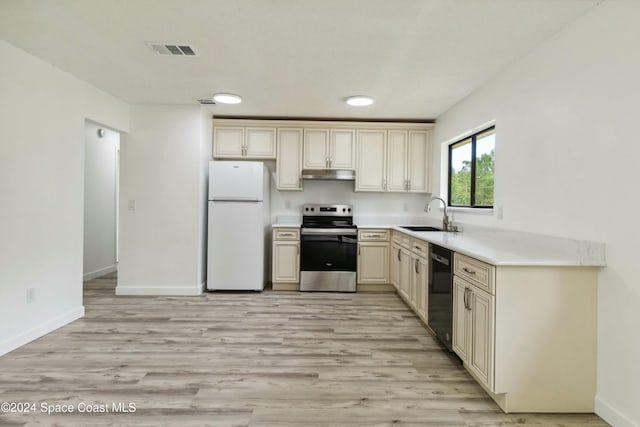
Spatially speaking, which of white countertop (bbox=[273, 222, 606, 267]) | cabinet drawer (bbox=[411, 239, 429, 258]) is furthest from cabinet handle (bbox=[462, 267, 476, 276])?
cabinet drawer (bbox=[411, 239, 429, 258])

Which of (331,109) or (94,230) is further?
(94,230)

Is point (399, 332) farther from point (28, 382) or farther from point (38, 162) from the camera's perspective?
point (38, 162)

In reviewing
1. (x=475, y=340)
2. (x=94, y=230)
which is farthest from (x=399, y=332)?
(x=94, y=230)

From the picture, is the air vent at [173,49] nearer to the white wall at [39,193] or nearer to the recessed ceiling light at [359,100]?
the white wall at [39,193]

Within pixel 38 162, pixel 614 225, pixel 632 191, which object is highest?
pixel 38 162

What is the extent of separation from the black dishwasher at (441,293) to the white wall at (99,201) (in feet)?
15.5

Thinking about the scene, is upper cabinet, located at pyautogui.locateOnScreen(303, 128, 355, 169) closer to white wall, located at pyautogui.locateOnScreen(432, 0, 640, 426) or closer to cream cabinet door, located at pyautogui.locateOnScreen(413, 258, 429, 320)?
cream cabinet door, located at pyautogui.locateOnScreen(413, 258, 429, 320)

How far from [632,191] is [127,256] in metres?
4.66

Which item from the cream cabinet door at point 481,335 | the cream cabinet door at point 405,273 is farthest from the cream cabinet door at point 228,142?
the cream cabinet door at point 481,335

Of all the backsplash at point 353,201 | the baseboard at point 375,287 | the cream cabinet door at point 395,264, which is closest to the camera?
the cream cabinet door at point 395,264

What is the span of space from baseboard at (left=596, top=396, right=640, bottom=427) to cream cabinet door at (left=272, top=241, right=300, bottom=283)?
3.15 m

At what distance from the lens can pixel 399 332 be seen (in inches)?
115

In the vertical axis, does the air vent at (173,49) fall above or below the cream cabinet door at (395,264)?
above

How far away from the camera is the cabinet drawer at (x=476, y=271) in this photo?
183 centimetres
